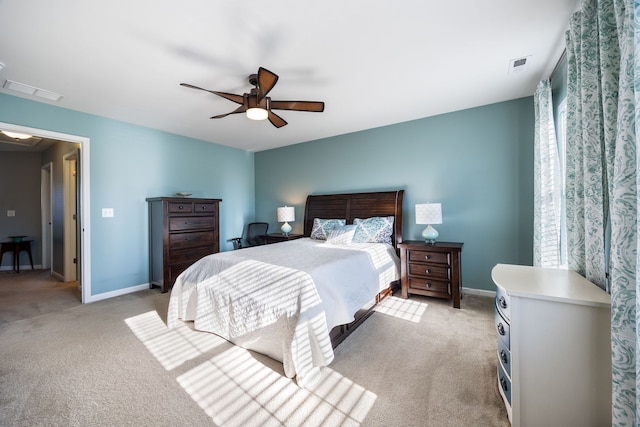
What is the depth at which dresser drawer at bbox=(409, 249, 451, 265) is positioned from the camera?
3.13 metres

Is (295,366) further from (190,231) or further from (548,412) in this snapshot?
(190,231)

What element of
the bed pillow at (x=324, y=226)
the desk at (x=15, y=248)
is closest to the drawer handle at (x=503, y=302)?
the bed pillow at (x=324, y=226)

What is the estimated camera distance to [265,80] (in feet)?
6.85

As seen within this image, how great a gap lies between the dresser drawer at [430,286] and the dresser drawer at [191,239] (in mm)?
3220

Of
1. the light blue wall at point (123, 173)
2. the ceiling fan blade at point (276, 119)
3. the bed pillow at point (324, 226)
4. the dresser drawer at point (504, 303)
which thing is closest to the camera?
the dresser drawer at point (504, 303)

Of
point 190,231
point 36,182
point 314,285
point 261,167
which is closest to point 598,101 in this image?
point 314,285

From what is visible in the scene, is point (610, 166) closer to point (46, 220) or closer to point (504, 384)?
point (504, 384)

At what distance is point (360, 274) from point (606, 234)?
1.73 metres

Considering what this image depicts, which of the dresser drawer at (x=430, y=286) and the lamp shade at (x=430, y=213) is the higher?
the lamp shade at (x=430, y=213)

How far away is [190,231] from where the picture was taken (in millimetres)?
4078

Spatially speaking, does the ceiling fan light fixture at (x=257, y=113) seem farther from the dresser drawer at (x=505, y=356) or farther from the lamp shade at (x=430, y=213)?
the dresser drawer at (x=505, y=356)

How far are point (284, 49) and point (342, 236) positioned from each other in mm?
2301

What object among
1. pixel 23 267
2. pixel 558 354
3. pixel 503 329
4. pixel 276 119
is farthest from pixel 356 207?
pixel 23 267

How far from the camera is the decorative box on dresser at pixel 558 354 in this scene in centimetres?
119
